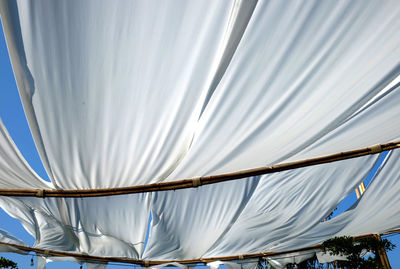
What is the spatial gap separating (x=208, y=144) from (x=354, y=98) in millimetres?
892

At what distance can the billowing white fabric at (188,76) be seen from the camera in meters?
1.45

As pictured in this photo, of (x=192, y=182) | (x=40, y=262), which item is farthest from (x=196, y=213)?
(x=40, y=262)

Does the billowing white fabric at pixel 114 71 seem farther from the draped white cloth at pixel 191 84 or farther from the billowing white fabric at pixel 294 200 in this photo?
the billowing white fabric at pixel 294 200

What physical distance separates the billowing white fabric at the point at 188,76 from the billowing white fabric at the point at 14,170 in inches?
7.1

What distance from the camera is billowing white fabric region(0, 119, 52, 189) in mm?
2072

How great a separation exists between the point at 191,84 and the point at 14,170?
144cm

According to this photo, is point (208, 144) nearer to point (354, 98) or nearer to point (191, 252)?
point (354, 98)

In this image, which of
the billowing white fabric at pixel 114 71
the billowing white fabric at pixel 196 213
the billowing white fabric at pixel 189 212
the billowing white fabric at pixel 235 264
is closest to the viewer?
the billowing white fabric at pixel 114 71

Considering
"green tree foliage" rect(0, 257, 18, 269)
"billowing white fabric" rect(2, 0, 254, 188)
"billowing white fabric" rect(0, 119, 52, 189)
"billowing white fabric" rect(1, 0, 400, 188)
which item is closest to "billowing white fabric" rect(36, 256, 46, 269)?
"green tree foliage" rect(0, 257, 18, 269)

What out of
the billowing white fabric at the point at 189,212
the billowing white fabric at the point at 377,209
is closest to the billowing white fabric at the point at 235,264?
the billowing white fabric at the point at 189,212

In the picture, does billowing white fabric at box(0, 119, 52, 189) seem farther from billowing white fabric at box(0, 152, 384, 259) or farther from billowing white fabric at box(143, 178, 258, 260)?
billowing white fabric at box(143, 178, 258, 260)

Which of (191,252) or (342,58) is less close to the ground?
(342,58)

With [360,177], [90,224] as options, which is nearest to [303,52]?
[360,177]

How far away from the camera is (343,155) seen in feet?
8.41
